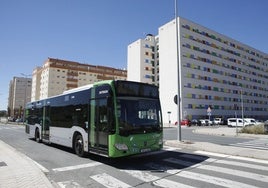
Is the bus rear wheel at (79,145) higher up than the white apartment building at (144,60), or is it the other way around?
the white apartment building at (144,60)

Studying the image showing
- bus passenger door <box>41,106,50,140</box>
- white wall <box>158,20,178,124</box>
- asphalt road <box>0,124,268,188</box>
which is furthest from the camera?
white wall <box>158,20,178,124</box>

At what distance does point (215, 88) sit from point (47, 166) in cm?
7145

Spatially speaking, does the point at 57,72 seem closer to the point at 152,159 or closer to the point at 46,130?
the point at 46,130

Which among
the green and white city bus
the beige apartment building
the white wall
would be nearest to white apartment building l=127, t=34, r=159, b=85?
the white wall

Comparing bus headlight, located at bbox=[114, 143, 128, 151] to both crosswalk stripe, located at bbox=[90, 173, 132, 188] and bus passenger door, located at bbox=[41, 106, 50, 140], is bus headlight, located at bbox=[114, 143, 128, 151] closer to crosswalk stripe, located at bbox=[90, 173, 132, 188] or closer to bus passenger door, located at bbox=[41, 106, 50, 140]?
crosswalk stripe, located at bbox=[90, 173, 132, 188]

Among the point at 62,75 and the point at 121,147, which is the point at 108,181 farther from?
the point at 62,75

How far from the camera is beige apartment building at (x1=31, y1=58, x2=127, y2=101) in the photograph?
324 feet

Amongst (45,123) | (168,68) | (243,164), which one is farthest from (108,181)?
(168,68)

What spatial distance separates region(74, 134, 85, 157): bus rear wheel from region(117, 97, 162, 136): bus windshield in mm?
2883

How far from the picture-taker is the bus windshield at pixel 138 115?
320 inches

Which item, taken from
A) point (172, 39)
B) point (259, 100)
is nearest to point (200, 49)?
point (172, 39)

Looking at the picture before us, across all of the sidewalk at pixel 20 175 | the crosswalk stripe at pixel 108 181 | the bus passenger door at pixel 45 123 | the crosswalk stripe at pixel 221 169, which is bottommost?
the crosswalk stripe at pixel 108 181

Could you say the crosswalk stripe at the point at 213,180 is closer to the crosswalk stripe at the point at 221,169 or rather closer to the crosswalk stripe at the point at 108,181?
the crosswalk stripe at the point at 221,169

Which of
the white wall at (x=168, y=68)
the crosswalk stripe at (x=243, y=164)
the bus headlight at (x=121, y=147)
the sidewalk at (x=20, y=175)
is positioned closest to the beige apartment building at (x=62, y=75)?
the white wall at (x=168, y=68)
